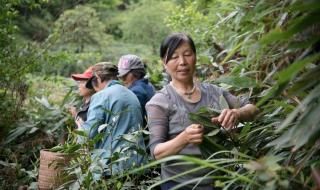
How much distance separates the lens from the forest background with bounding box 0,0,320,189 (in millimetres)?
1392

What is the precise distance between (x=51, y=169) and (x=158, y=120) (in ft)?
4.58

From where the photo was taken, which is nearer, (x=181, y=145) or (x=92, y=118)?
(x=181, y=145)

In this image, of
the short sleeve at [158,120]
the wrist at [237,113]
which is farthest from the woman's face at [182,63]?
the wrist at [237,113]

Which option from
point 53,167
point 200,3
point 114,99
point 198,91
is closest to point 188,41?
point 198,91

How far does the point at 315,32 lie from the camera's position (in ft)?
4.76

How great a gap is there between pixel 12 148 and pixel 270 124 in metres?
3.60

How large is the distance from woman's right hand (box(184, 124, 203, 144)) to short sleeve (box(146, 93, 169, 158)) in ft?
0.73

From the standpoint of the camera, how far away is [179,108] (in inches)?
93.0

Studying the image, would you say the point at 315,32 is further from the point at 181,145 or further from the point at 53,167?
the point at 53,167

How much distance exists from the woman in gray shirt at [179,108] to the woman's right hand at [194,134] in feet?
0.16

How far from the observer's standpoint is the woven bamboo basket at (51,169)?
324cm

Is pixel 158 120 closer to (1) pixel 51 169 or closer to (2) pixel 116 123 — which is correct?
(2) pixel 116 123

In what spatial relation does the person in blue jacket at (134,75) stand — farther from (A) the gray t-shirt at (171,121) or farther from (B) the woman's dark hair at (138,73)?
(A) the gray t-shirt at (171,121)

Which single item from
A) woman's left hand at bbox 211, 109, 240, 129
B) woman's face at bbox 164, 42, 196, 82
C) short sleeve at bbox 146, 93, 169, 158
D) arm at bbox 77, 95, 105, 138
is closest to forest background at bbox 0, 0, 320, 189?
woman's left hand at bbox 211, 109, 240, 129
